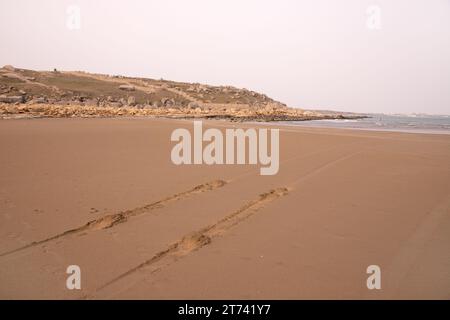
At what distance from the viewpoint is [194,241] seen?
393 cm

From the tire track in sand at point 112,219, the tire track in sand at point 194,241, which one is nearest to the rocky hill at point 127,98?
the tire track in sand at point 112,219

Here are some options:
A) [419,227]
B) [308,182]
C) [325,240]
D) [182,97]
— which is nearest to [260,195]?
[308,182]

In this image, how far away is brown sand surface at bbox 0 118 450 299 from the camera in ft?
9.99

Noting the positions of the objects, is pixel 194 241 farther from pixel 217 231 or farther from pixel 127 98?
pixel 127 98

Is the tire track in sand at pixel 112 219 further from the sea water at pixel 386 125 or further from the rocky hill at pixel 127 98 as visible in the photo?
the sea water at pixel 386 125

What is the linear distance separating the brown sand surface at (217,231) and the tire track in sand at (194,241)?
1 centimetres

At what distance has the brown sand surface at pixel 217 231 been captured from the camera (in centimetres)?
304

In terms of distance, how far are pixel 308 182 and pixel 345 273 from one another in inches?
153

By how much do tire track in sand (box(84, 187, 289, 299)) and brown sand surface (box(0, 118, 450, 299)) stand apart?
0.04 ft

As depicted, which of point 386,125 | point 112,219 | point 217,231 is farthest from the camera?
point 386,125

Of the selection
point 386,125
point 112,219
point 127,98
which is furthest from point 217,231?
point 127,98

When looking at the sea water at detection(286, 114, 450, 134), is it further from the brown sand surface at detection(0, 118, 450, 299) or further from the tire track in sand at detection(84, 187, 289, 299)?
the tire track in sand at detection(84, 187, 289, 299)

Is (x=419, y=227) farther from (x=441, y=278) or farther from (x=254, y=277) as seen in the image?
(x=254, y=277)

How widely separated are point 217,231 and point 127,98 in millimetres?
50639
